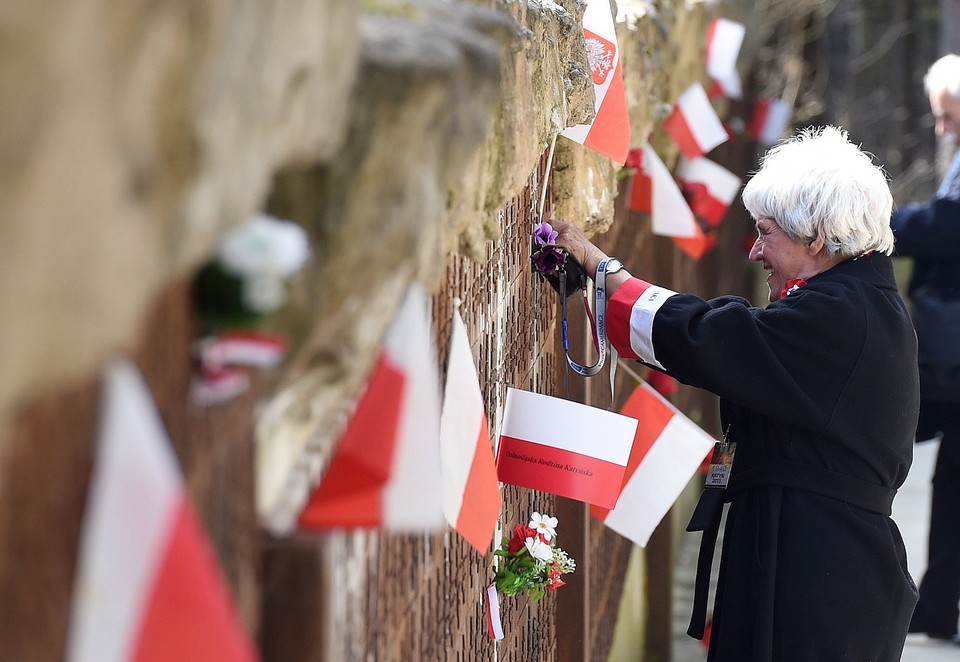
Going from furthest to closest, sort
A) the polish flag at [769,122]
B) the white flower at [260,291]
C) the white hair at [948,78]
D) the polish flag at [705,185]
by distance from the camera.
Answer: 1. the polish flag at [769,122]
2. the polish flag at [705,185]
3. the white hair at [948,78]
4. the white flower at [260,291]

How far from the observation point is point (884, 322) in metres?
2.65

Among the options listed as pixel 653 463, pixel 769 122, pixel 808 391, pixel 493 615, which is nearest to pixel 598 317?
pixel 653 463

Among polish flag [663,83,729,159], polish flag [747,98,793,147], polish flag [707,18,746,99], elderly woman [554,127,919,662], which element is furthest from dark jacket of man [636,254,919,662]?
polish flag [747,98,793,147]

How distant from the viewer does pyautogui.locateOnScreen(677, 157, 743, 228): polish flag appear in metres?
5.17

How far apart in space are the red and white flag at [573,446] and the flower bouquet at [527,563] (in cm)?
9

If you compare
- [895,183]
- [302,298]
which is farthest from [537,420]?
[895,183]

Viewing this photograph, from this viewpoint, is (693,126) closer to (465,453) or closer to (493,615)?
(493,615)

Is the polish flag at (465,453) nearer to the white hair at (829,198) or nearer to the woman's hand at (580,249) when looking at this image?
the woman's hand at (580,249)

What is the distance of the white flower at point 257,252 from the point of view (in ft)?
3.22

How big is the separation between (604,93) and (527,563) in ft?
3.56

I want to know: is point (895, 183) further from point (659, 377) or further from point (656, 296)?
point (656, 296)

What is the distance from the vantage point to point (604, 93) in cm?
290

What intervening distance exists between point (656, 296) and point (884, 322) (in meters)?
0.46

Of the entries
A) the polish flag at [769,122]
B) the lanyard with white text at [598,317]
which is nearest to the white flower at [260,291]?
the lanyard with white text at [598,317]
